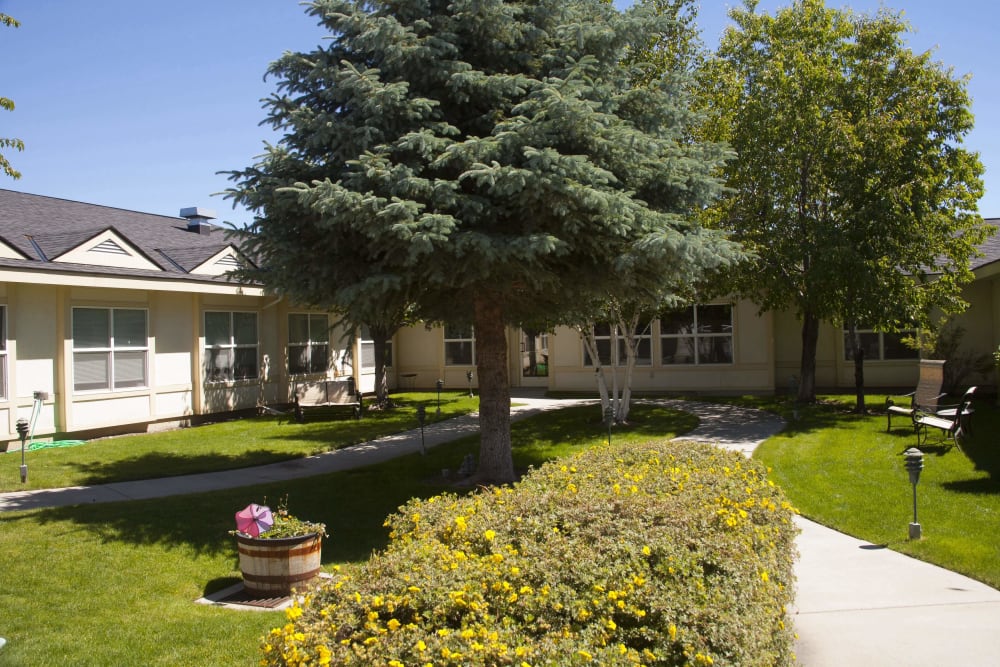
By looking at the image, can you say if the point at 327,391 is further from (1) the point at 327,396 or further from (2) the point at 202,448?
(2) the point at 202,448

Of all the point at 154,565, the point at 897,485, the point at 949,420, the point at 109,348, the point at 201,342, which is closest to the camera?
the point at 154,565

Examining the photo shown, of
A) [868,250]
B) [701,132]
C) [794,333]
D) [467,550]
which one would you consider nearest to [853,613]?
[467,550]

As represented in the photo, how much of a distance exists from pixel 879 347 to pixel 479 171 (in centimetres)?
1739

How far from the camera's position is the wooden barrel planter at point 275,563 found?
629cm

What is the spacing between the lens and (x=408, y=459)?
1236cm

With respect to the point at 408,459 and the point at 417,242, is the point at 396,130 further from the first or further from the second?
the point at 408,459

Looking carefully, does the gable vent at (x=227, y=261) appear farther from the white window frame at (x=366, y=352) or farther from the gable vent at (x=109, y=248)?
the white window frame at (x=366, y=352)

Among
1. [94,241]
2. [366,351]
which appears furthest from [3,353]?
[366,351]

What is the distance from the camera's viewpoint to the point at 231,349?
57.1 feet

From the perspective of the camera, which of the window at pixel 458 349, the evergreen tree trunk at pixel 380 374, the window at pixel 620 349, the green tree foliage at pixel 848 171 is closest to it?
the green tree foliage at pixel 848 171

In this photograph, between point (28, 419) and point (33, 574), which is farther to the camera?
point (28, 419)

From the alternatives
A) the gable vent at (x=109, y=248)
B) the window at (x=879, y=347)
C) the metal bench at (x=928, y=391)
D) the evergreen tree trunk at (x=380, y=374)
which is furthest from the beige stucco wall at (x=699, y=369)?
the gable vent at (x=109, y=248)

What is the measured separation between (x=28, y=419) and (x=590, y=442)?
387 inches

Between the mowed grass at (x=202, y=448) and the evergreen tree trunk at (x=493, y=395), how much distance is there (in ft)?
13.6
